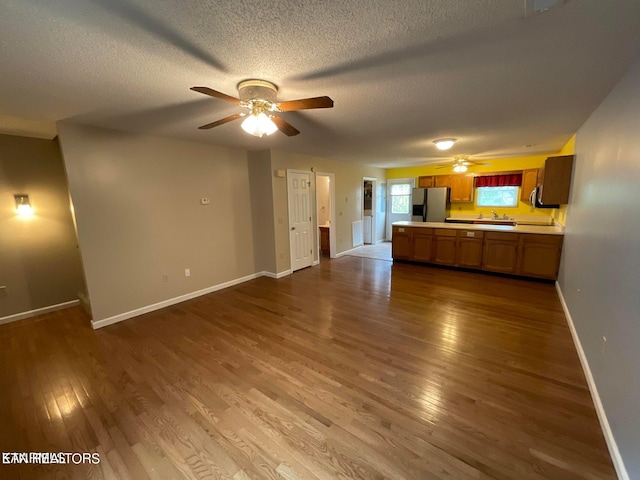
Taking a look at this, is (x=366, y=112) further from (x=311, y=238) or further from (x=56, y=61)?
(x=311, y=238)

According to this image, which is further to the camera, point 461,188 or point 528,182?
point 461,188

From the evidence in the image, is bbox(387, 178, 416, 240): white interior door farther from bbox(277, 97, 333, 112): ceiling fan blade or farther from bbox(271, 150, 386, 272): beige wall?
bbox(277, 97, 333, 112): ceiling fan blade

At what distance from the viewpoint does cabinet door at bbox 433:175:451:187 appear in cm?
715

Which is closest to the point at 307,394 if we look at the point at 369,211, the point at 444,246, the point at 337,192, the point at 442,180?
the point at 444,246

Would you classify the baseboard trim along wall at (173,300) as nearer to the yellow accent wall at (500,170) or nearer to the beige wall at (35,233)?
the beige wall at (35,233)

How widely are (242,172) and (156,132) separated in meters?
1.51

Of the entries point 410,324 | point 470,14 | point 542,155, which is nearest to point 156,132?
point 470,14

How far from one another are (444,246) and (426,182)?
283cm

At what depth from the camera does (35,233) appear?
358 cm

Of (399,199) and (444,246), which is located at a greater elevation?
(399,199)

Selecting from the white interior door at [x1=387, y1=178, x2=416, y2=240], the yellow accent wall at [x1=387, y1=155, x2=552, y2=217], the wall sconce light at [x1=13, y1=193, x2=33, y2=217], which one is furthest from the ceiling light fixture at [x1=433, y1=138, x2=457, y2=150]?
the wall sconce light at [x1=13, y1=193, x2=33, y2=217]

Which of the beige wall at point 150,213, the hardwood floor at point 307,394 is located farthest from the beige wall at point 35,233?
the beige wall at point 150,213

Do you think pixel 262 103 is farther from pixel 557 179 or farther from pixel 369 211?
pixel 369 211

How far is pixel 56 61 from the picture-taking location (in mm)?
1612
